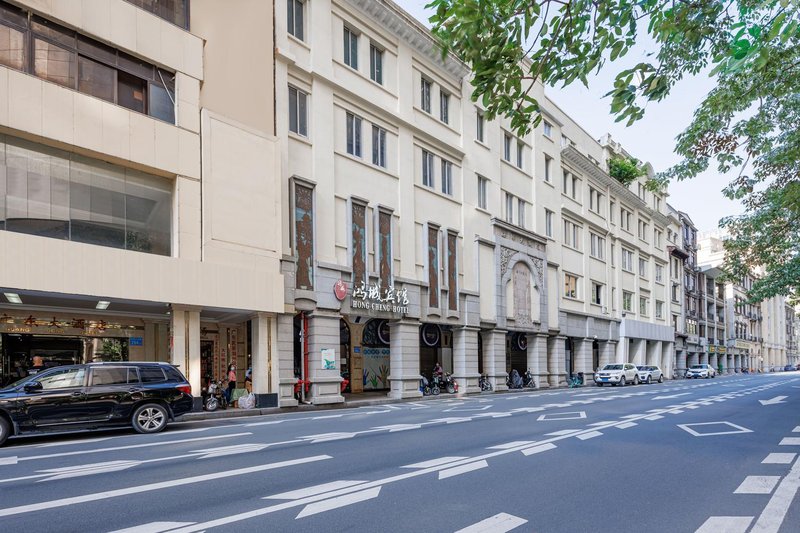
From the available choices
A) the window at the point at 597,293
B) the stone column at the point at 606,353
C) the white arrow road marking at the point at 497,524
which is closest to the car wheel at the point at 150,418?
the white arrow road marking at the point at 497,524

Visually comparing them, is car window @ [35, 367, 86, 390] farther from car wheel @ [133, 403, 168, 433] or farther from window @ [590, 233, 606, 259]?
window @ [590, 233, 606, 259]

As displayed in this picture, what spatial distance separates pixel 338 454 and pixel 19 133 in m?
12.8

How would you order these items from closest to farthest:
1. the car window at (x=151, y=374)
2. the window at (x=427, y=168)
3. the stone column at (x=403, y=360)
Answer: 1. the car window at (x=151, y=374)
2. the stone column at (x=403, y=360)
3. the window at (x=427, y=168)

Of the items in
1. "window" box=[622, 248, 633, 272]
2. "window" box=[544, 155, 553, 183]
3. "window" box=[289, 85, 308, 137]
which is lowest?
"window" box=[622, 248, 633, 272]

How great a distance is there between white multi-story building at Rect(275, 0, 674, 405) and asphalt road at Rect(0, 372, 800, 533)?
11341 millimetres

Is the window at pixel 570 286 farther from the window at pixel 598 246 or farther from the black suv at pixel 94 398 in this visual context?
the black suv at pixel 94 398

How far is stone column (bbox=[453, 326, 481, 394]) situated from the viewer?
32.6m

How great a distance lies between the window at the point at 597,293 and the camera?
167 ft

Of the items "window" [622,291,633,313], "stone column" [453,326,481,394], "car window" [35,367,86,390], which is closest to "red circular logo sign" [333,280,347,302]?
"stone column" [453,326,481,394]

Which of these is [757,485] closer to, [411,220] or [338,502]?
[338,502]

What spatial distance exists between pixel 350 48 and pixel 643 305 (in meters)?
44.2

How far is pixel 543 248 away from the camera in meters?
42.2

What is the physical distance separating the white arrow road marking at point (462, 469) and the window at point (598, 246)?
44283 mm

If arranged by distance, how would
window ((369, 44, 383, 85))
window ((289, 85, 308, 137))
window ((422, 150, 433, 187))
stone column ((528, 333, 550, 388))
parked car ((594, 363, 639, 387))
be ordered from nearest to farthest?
window ((289, 85, 308, 137))
window ((369, 44, 383, 85))
window ((422, 150, 433, 187))
stone column ((528, 333, 550, 388))
parked car ((594, 363, 639, 387))
